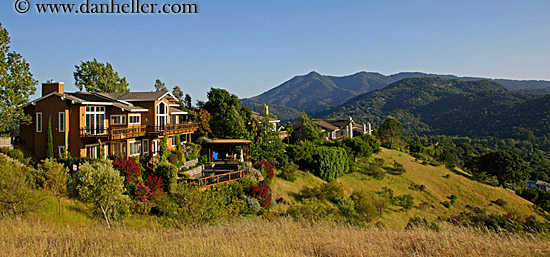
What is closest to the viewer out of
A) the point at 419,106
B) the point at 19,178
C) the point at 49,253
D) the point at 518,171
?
the point at 49,253

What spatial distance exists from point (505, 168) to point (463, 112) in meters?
107

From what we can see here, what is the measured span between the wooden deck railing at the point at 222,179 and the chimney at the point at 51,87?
471 inches

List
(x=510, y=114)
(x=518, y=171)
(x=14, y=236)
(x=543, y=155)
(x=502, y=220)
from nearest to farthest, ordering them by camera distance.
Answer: (x=14, y=236) → (x=502, y=220) → (x=518, y=171) → (x=543, y=155) → (x=510, y=114)

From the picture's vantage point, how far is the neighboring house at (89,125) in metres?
21.6

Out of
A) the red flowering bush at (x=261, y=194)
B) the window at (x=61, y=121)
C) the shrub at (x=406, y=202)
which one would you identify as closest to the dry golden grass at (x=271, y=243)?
the red flowering bush at (x=261, y=194)

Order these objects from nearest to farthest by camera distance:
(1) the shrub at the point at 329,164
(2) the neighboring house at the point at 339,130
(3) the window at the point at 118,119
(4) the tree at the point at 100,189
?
1. (4) the tree at the point at 100,189
2. (3) the window at the point at 118,119
3. (1) the shrub at the point at 329,164
4. (2) the neighboring house at the point at 339,130

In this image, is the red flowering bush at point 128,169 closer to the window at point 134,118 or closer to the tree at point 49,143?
the tree at point 49,143

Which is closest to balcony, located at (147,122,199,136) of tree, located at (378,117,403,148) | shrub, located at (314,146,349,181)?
shrub, located at (314,146,349,181)

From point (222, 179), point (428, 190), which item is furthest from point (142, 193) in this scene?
point (428, 190)

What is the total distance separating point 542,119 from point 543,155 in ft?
82.2

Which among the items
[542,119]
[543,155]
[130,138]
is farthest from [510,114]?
[130,138]

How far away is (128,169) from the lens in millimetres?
18922

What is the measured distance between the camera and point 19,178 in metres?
11.0

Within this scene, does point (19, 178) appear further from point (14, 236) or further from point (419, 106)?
point (419, 106)
